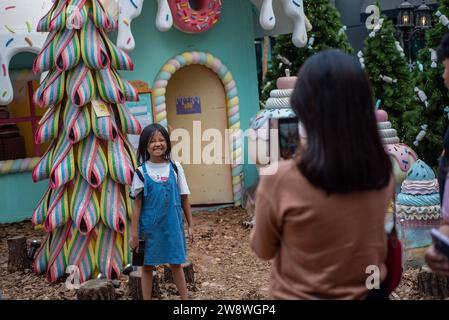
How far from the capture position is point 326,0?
11297mm

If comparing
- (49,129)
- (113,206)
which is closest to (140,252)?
(113,206)

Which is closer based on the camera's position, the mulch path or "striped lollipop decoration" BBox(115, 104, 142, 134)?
the mulch path

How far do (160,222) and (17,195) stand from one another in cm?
481

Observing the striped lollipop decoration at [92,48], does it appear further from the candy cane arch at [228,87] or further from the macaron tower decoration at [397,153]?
the macaron tower decoration at [397,153]

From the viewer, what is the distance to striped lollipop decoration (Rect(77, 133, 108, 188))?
6000 mm

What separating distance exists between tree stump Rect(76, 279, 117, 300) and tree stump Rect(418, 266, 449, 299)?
2454mm

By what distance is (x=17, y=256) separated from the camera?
22.3 ft

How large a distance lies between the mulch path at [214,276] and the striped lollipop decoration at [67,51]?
2025mm

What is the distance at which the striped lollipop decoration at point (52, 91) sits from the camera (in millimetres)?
6059

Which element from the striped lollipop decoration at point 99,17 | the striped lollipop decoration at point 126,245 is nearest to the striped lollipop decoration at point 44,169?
the striped lollipop decoration at point 126,245

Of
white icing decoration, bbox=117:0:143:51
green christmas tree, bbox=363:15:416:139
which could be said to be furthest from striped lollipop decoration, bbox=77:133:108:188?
green christmas tree, bbox=363:15:416:139

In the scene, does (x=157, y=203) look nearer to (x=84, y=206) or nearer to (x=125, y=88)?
(x=84, y=206)

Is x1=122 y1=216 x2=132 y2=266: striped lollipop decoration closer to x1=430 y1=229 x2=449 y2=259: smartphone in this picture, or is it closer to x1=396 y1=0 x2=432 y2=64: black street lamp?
x1=430 y1=229 x2=449 y2=259: smartphone
